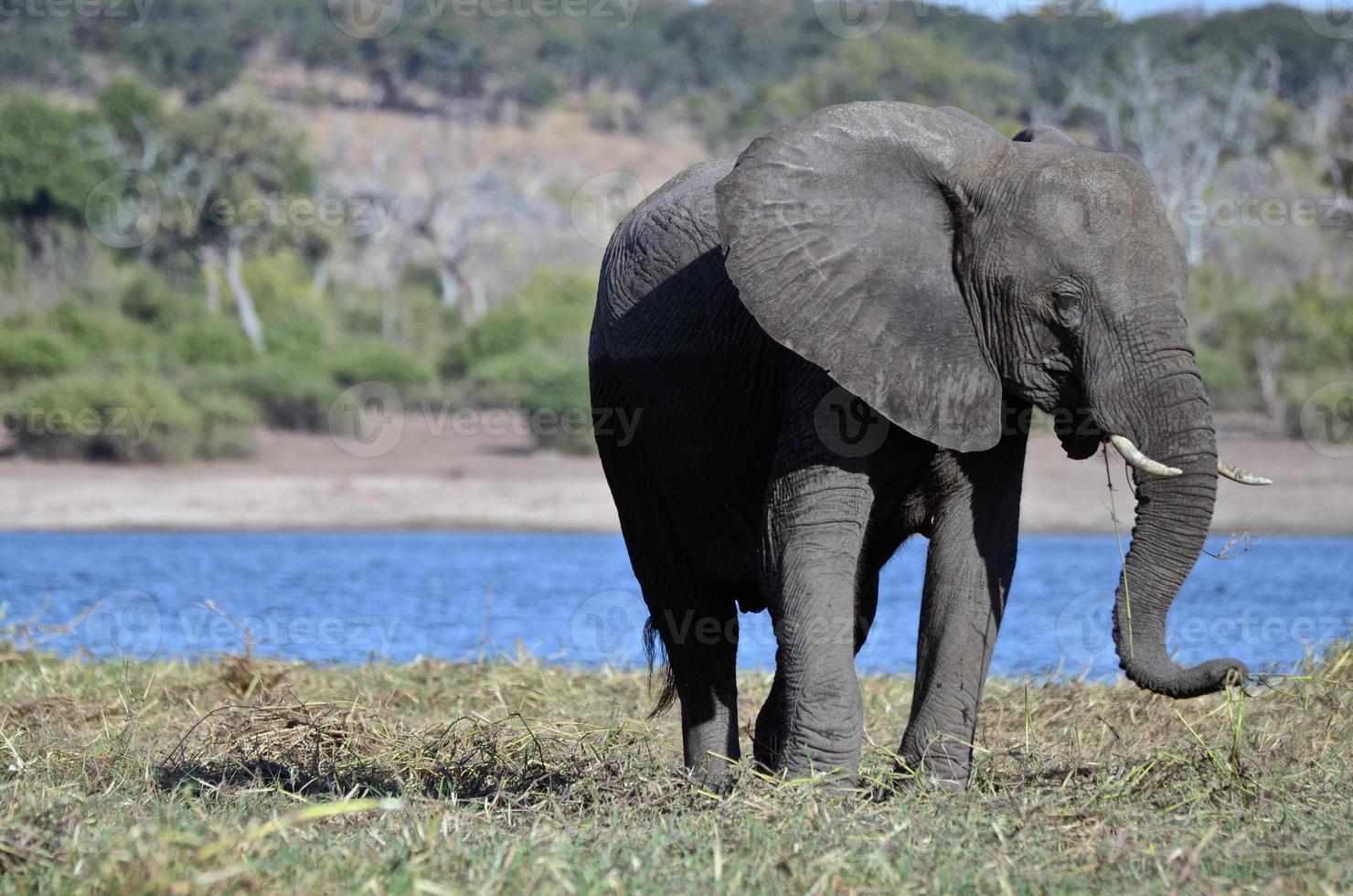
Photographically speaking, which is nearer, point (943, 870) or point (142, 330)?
point (943, 870)

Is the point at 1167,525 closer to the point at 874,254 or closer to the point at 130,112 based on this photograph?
the point at 874,254

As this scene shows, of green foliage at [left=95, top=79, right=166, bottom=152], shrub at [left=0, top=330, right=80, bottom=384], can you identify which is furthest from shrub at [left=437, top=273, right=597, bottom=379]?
green foliage at [left=95, top=79, right=166, bottom=152]

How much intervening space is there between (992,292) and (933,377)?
26 cm

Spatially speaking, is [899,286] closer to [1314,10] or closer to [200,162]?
[200,162]

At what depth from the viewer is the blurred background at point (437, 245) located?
18500 millimetres

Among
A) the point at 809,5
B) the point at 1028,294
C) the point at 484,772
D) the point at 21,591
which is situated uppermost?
the point at 809,5

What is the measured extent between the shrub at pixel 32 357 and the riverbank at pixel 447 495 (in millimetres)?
4237

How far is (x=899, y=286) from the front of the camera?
15.5ft

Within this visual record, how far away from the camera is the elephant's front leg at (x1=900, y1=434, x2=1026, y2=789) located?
492cm

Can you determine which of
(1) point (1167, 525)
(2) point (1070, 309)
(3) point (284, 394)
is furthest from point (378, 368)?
(1) point (1167, 525)

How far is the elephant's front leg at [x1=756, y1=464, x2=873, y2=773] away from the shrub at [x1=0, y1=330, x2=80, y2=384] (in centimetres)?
1991

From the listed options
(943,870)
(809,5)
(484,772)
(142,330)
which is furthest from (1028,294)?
(809,5)

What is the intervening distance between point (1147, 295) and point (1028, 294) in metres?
0.29

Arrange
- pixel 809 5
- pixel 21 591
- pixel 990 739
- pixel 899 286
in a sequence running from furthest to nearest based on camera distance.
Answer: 1. pixel 809 5
2. pixel 21 591
3. pixel 990 739
4. pixel 899 286
